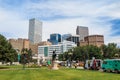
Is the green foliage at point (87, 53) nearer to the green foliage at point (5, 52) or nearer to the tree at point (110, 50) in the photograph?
the tree at point (110, 50)

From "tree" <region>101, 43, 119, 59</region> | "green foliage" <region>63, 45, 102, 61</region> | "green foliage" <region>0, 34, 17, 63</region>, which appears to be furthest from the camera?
"green foliage" <region>63, 45, 102, 61</region>

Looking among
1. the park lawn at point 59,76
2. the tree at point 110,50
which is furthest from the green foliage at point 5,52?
the tree at point 110,50

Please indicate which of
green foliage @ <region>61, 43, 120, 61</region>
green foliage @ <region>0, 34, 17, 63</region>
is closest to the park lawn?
green foliage @ <region>0, 34, 17, 63</region>

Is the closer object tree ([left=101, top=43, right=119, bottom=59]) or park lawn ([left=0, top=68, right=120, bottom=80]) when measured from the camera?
park lawn ([left=0, top=68, right=120, bottom=80])

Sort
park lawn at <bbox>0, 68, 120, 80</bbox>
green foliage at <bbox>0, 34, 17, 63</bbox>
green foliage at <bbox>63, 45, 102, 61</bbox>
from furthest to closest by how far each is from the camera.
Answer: green foliage at <bbox>63, 45, 102, 61</bbox> → green foliage at <bbox>0, 34, 17, 63</bbox> → park lawn at <bbox>0, 68, 120, 80</bbox>

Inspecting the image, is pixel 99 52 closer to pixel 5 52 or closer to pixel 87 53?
pixel 87 53

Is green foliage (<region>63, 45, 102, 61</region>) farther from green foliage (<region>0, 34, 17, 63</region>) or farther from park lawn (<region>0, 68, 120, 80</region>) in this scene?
park lawn (<region>0, 68, 120, 80</region>)

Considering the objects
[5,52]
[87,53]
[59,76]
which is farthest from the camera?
[87,53]

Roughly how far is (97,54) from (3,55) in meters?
86.7

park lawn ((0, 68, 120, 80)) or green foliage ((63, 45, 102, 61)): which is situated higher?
green foliage ((63, 45, 102, 61))

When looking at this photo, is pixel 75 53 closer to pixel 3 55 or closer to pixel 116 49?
pixel 116 49

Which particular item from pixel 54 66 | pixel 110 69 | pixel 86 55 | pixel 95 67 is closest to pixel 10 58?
pixel 54 66

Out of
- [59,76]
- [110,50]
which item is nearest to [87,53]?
[110,50]

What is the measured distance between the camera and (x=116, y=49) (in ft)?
543
